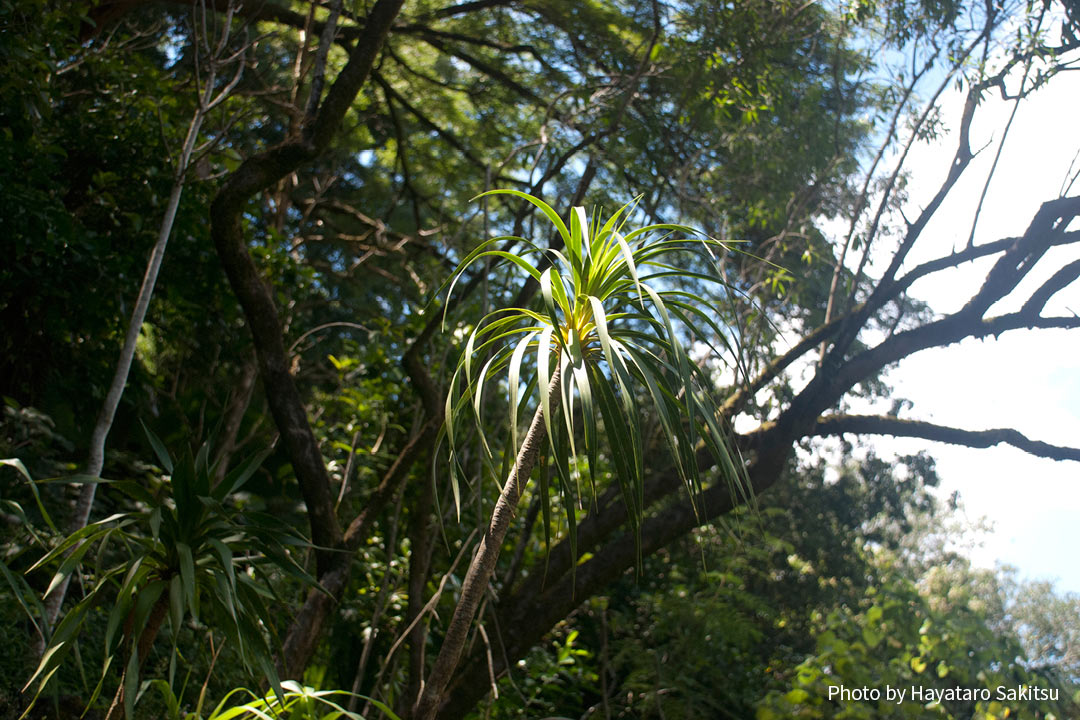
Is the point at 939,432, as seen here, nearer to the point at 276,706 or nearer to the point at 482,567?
the point at 482,567

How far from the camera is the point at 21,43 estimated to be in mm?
2709

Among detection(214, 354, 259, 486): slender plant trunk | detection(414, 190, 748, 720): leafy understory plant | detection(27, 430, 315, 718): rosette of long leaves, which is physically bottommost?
detection(27, 430, 315, 718): rosette of long leaves

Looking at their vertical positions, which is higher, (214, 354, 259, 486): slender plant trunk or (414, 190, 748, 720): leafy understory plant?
(214, 354, 259, 486): slender plant trunk

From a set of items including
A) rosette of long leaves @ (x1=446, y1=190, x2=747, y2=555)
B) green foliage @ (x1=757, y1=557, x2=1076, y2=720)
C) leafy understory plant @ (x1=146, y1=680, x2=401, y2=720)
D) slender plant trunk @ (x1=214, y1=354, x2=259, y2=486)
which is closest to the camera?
rosette of long leaves @ (x1=446, y1=190, x2=747, y2=555)

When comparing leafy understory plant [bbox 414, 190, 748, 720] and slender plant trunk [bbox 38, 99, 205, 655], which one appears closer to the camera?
leafy understory plant [bbox 414, 190, 748, 720]

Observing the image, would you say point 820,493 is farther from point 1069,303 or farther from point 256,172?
point 256,172

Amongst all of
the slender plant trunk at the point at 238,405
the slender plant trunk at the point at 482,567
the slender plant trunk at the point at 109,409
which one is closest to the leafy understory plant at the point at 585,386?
the slender plant trunk at the point at 482,567

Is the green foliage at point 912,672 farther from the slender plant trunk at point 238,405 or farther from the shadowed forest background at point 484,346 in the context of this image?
the slender plant trunk at point 238,405

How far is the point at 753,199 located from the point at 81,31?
11.9 feet

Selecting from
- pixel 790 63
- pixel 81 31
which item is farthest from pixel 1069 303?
pixel 81 31

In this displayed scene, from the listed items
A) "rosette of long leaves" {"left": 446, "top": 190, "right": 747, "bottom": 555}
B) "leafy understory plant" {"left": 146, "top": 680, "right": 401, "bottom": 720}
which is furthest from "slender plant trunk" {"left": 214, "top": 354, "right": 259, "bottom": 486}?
"rosette of long leaves" {"left": 446, "top": 190, "right": 747, "bottom": 555}

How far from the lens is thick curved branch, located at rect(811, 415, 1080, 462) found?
3016 mm

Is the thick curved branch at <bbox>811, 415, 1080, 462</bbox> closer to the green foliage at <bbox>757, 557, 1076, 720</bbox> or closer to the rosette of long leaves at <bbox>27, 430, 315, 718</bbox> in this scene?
the green foliage at <bbox>757, 557, 1076, 720</bbox>

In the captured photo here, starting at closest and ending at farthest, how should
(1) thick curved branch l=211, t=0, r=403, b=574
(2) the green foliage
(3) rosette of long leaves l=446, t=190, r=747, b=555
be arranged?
(3) rosette of long leaves l=446, t=190, r=747, b=555, (1) thick curved branch l=211, t=0, r=403, b=574, (2) the green foliage
